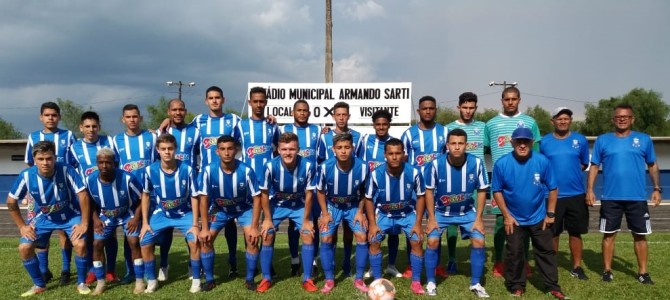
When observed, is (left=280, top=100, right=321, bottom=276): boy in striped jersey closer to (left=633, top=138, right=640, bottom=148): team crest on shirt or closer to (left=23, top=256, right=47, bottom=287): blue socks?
(left=23, top=256, right=47, bottom=287): blue socks

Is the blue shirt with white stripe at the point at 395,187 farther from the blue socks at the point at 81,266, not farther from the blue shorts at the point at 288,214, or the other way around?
the blue socks at the point at 81,266

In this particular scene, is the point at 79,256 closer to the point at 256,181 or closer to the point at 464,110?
the point at 256,181

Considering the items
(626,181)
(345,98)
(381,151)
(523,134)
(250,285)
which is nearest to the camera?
(523,134)

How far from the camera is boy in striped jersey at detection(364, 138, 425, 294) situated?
14.2 feet

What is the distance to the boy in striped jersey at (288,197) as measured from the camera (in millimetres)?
4453

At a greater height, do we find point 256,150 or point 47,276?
point 256,150

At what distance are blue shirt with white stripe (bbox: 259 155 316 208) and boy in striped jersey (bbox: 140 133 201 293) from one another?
0.77m

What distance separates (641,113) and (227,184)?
5148 centimetres

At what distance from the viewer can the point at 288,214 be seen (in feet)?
15.5

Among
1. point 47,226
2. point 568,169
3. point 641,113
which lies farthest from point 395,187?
point 641,113

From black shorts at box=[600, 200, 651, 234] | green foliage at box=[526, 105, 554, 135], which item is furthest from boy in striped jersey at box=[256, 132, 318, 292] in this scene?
green foliage at box=[526, 105, 554, 135]

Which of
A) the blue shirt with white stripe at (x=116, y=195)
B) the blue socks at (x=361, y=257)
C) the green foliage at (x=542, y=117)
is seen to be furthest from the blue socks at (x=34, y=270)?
the green foliage at (x=542, y=117)

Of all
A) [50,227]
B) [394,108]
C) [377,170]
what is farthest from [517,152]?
[394,108]

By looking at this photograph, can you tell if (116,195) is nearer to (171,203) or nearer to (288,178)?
(171,203)
